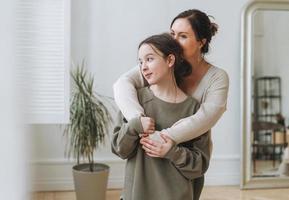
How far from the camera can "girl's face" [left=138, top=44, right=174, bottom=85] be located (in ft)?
3.42

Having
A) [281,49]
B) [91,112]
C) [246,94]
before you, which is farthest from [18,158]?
[281,49]

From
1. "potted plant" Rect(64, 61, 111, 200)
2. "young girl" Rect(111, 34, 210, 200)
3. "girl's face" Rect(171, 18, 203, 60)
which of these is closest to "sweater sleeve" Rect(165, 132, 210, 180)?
"young girl" Rect(111, 34, 210, 200)

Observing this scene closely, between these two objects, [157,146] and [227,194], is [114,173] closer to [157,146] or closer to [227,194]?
[227,194]

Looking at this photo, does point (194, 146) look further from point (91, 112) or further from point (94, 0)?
point (94, 0)

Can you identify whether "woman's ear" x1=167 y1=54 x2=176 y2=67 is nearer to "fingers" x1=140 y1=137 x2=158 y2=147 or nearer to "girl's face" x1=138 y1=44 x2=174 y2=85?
"girl's face" x1=138 y1=44 x2=174 y2=85

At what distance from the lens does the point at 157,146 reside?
1.00m

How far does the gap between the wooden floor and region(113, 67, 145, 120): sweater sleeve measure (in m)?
2.12

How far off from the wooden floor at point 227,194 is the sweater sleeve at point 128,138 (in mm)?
2139

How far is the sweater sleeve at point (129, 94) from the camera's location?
3.42ft

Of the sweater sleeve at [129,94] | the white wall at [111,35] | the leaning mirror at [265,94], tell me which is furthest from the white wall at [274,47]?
the sweater sleeve at [129,94]

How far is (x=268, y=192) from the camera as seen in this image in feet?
11.0

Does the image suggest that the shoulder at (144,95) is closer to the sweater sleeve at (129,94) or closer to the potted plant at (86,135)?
the sweater sleeve at (129,94)

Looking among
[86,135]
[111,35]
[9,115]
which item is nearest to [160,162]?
[9,115]

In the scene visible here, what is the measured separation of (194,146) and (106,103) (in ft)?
7.26
